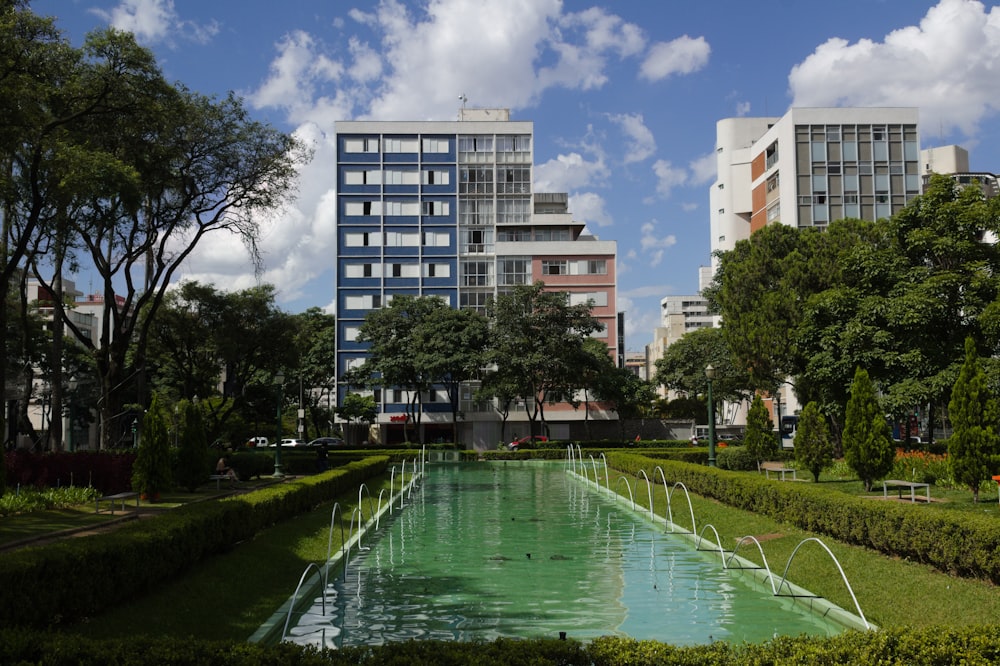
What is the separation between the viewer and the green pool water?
32.3ft

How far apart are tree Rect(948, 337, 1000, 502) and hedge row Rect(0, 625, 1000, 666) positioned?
1188 centimetres

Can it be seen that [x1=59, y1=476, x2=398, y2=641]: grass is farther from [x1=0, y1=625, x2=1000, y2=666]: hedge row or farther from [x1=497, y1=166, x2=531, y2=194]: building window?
[x1=497, y1=166, x2=531, y2=194]: building window

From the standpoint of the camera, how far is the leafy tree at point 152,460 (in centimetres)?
2158

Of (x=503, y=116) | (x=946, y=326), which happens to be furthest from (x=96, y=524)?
(x=503, y=116)

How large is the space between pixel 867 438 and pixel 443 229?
2167 inches

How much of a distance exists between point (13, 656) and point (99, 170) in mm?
20333

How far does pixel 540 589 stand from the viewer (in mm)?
12273

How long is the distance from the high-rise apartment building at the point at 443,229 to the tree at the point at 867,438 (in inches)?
1874

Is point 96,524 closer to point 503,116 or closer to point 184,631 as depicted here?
point 184,631

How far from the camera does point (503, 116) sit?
3066 inches

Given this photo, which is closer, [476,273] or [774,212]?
[774,212]

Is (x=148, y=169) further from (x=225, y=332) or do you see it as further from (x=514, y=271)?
(x=514, y=271)

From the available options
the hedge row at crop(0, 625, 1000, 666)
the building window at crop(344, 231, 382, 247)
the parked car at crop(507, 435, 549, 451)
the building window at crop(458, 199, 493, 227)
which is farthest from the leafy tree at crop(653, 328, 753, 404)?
A: the hedge row at crop(0, 625, 1000, 666)

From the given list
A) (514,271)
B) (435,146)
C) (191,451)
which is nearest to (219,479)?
(191,451)
